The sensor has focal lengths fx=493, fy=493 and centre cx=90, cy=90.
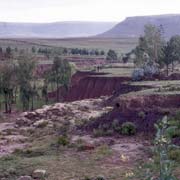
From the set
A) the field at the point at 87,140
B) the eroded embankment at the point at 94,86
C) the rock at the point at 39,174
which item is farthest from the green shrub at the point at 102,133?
the eroded embankment at the point at 94,86

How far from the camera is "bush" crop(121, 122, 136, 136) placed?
25620mm

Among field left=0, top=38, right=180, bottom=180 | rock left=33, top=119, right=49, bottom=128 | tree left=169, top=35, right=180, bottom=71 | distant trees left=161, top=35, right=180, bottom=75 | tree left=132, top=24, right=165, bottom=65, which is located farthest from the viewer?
tree left=132, top=24, right=165, bottom=65

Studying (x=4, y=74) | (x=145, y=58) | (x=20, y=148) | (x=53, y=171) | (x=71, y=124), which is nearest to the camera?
(x=53, y=171)

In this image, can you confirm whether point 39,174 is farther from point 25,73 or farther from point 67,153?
point 25,73

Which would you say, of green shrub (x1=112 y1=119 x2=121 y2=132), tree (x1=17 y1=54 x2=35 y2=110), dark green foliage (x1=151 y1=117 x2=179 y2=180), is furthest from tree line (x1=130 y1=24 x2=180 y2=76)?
dark green foliage (x1=151 y1=117 x2=179 y2=180)

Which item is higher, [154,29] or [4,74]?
[154,29]

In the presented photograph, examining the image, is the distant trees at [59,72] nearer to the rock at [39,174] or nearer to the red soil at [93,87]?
the red soil at [93,87]

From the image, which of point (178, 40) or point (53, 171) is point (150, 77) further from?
point (53, 171)

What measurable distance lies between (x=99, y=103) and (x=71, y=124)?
11926 mm

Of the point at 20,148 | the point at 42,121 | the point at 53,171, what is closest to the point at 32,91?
the point at 42,121

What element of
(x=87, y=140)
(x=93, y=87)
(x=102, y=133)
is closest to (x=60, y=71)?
(x=93, y=87)

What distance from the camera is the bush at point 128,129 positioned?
84.1 feet

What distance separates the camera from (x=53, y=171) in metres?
18.5

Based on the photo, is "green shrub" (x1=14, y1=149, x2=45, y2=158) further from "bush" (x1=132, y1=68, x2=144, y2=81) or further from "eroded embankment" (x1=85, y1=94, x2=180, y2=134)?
"bush" (x1=132, y1=68, x2=144, y2=81)
